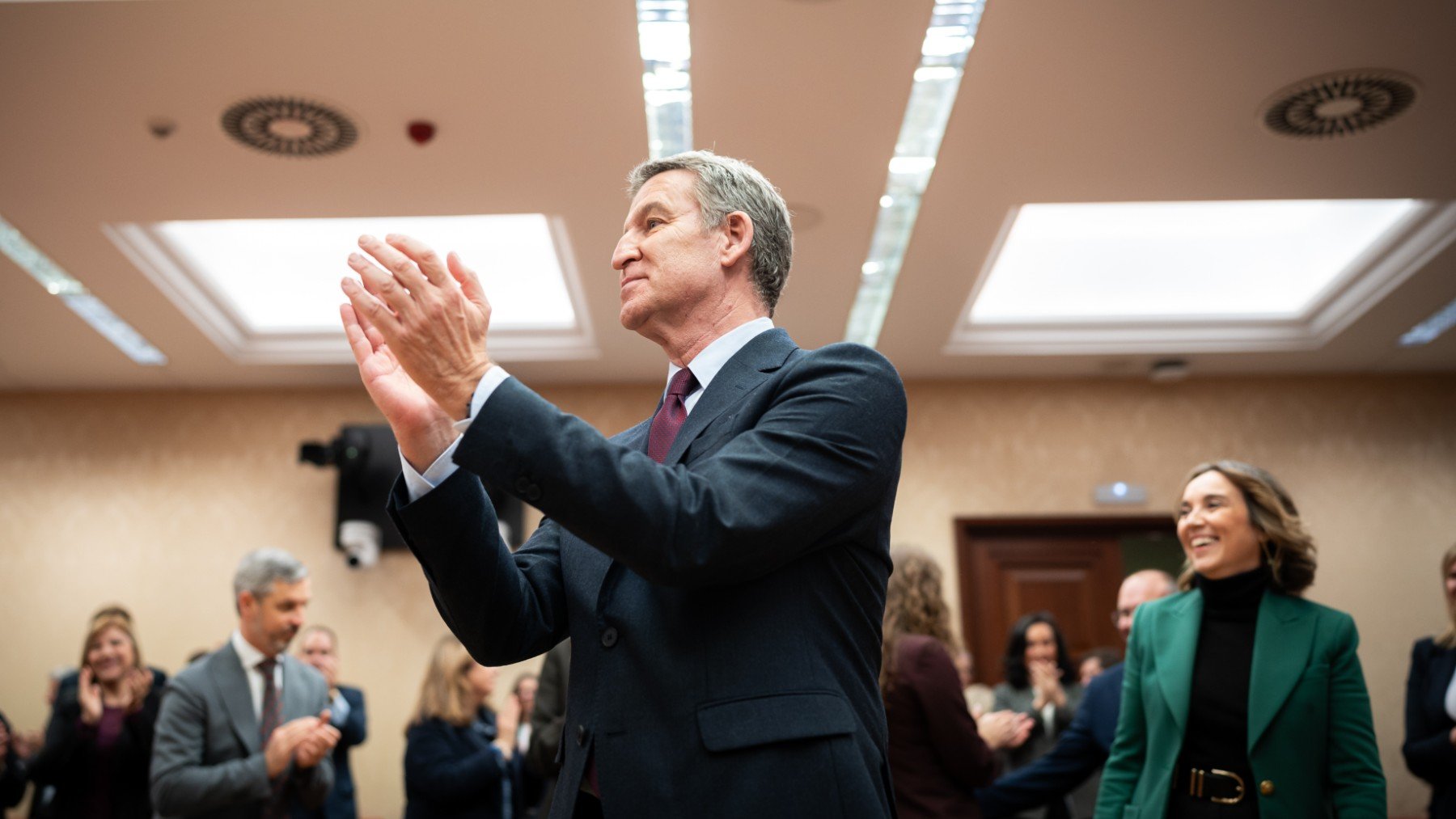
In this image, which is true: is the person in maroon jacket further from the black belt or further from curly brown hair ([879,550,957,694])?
the black belt

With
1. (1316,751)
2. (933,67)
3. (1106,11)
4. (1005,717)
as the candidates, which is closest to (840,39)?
(933,67)

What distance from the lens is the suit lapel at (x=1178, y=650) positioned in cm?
260

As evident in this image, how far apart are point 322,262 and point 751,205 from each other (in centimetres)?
547

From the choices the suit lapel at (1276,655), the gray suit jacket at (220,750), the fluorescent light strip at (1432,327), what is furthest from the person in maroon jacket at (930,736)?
the fluorescent light strip at (1432,327)

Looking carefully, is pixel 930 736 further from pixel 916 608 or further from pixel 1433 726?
pixel 1433 726

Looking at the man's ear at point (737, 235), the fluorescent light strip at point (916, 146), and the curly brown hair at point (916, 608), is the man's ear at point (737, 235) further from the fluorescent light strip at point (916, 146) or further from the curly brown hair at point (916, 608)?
the fluorescent light strip at point (916, 146)

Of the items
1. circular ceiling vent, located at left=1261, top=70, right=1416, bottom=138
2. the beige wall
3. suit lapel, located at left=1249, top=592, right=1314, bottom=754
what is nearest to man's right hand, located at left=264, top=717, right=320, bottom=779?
suit lapel, located at left=1249, top=592, right=1314, bottom=754

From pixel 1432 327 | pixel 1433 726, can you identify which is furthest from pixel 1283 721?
pixel 1432 327

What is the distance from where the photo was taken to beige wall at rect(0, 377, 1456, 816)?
23.5ft

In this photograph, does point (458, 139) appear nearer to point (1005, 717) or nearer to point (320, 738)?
point (320, 738)

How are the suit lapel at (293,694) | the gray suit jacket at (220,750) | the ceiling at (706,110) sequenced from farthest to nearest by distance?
the ceiling at (706,110)
the suit lapel at (293,694)
the gray suit jacket at (220,750)

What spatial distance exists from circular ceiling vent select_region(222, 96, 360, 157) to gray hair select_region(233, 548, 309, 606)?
5.45 ft

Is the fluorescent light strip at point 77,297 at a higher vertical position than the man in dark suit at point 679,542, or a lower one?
higher

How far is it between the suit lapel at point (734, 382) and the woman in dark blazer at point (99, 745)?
12.5 feet
